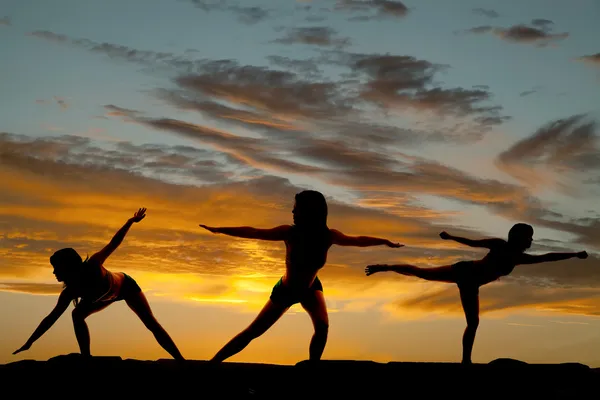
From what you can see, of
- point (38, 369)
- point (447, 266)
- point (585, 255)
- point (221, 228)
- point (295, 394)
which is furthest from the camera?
point (447, 266)

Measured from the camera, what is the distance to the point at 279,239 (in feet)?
36.3

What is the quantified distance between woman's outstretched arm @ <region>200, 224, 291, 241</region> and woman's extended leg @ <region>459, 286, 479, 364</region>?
3.55 m

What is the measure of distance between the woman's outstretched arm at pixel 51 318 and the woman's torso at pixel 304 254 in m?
3.74

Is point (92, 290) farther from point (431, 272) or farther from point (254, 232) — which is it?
point (431, 272)

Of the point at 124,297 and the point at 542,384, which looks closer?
the point at 542,384

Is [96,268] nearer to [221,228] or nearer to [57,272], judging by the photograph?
[57,272]

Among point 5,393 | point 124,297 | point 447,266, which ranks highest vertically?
point 447,266

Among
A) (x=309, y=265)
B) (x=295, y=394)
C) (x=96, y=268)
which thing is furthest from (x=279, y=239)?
(x=295, y=394)

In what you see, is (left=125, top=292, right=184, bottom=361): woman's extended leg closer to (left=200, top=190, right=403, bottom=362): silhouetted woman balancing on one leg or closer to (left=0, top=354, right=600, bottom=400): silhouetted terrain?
(left=200, top=190, right=403, bottom=362): silhouetted woman balancing on one leg

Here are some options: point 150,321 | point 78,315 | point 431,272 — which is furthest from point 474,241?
point 78,315

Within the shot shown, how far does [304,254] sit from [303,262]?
153 mm

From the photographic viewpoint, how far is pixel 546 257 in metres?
11.7

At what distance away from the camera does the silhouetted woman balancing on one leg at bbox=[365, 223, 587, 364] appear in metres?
11.8

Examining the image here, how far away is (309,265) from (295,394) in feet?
13.4
